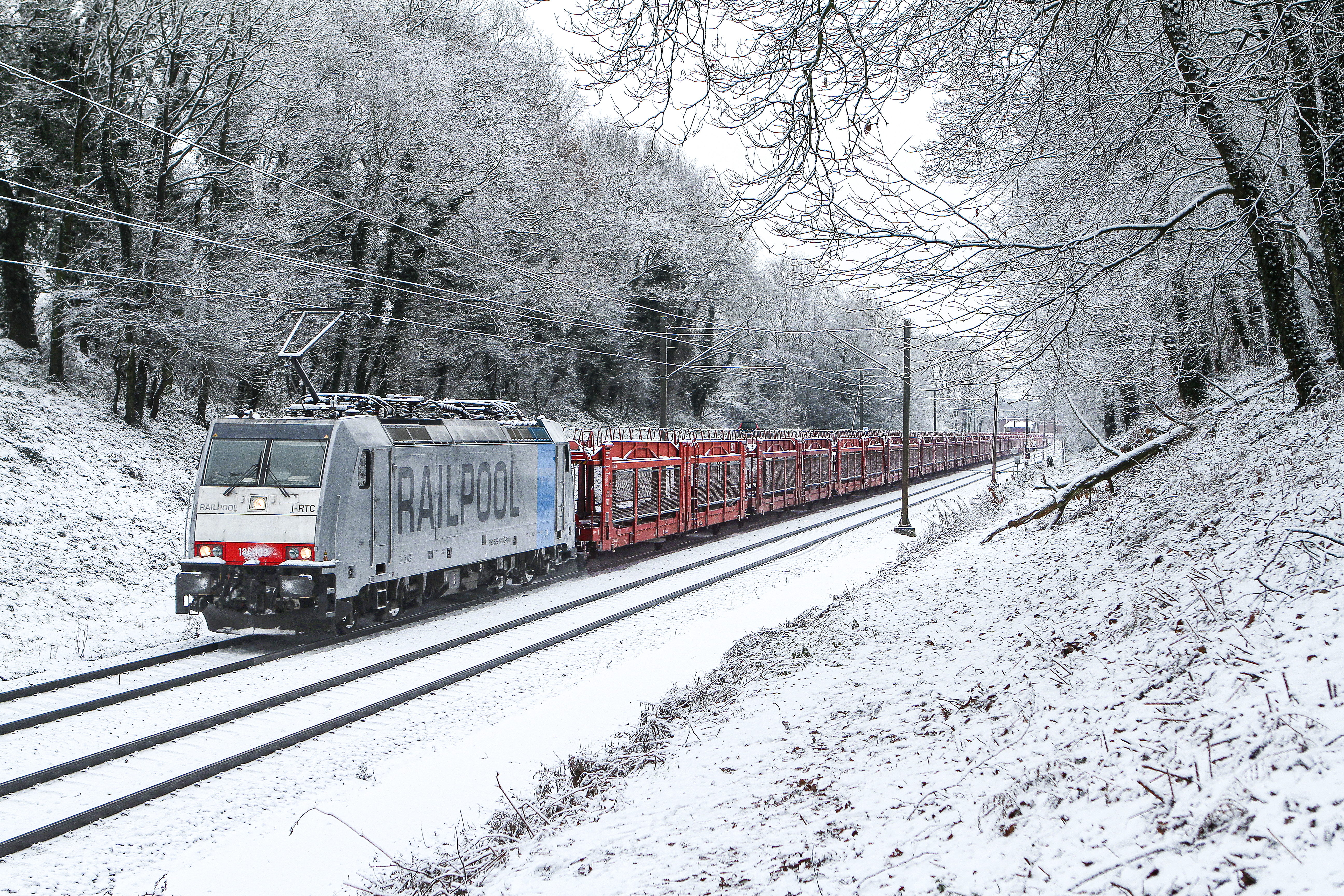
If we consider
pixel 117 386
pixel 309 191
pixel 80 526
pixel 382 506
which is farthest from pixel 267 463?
pixel 117 386

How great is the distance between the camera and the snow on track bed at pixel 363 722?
6199mm

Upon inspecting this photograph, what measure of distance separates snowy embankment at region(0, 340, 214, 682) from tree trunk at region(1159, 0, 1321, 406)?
41.4ft

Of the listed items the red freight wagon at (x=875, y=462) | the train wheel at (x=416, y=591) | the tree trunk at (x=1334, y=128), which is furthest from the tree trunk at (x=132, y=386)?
the red freight wagon at (x=875, y=462)

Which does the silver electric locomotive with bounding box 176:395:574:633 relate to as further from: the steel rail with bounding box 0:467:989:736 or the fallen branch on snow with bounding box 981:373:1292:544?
the fallen branch on snow with bounding box 981:373:1292:544

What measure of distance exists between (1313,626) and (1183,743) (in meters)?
1.04

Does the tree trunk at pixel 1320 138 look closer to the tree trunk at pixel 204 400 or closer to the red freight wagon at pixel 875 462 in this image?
the tree trunk at pixel 204 400

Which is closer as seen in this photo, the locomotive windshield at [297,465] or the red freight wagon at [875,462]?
the locomotive windshield at [297,465]

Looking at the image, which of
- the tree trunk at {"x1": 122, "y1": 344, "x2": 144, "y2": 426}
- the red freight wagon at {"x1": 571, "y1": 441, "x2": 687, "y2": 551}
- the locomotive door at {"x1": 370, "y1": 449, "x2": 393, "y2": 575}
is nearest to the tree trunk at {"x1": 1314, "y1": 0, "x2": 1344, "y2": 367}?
the locomotive door at {"x1": 370, "y1": 449, "x2": 393, "y2": 575}

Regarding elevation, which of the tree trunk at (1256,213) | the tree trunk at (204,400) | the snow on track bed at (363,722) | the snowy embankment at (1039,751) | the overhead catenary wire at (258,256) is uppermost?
the overhead catenary wire at (258,256)

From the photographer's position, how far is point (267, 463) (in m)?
11.2

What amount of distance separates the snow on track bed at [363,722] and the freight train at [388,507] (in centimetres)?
87

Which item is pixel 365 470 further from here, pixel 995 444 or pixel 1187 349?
pixel 995 444

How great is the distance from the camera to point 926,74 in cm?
599

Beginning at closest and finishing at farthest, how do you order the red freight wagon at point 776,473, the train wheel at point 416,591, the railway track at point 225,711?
the railway track at point 225,711
the train wheel at point 416,591
the red freight wagon at point 776,473
